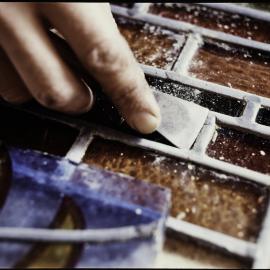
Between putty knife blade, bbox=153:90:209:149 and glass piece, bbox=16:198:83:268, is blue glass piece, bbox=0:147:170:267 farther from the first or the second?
putty knife blade, bbox=153:90:209:149

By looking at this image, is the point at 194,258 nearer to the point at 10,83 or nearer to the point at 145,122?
the point at 145,122

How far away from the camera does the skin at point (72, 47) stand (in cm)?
68

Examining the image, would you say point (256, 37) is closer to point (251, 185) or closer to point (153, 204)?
point (251, 185)

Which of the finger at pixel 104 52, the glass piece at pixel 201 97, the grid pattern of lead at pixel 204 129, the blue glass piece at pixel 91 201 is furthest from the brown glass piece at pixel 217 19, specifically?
the blue glass piece at pixel 91 201

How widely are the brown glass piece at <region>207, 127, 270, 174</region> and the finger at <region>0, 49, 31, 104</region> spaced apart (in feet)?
1.25

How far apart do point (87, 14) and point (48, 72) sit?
115mm

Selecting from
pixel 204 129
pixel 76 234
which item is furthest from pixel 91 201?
pixel 204 129

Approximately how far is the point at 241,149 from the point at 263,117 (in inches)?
3.9

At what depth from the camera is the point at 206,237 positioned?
2.25 ft

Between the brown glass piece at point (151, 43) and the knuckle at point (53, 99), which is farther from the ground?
the brown glass piece at point (151, 43)

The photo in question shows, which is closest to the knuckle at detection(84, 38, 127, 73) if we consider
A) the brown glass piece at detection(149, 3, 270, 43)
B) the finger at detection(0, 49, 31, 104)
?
the finger at detection(0, 49, 31, 104)

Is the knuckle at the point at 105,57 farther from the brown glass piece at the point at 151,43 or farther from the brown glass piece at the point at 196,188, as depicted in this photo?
the brown glass piece at the point at 151,43

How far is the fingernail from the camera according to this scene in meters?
0.75

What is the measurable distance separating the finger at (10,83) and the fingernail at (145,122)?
0.22 metres
